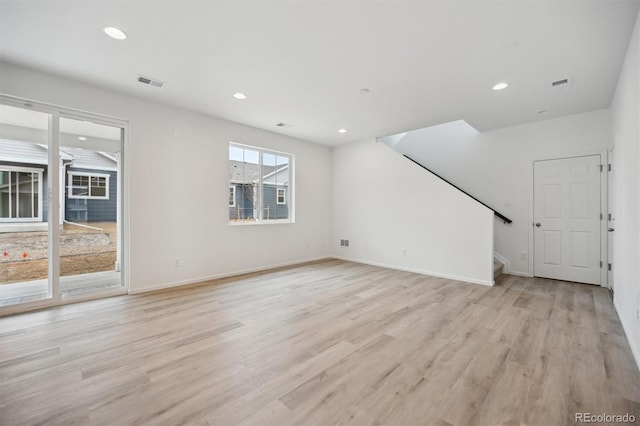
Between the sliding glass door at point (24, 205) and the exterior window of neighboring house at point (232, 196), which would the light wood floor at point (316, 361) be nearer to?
the sliding glass door at point (24, 205)

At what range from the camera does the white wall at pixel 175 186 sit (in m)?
3.60

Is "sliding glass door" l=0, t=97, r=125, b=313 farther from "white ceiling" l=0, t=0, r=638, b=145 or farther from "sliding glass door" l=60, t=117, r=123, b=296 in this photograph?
"white ceiling" l=0, t=0, r=638, b=145

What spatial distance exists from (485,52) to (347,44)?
54.1 inches

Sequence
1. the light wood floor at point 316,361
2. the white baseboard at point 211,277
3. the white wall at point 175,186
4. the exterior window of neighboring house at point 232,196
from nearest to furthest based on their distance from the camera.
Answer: the light wood floor at point 316,361 → the white wall at point 175,186 → the white baseboard at point 211,277 → the exterior window of neighboring house at point 232,196

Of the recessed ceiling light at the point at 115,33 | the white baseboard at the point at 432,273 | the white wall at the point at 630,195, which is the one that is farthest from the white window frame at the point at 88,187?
the white wall at the point at 630,195

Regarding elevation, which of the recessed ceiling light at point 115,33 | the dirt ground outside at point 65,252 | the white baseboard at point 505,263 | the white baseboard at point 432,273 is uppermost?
the recessed ceiling light at point 115,33

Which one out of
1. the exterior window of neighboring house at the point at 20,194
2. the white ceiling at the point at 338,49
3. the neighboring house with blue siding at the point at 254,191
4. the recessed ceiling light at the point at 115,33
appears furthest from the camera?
the neighboring house with blue siding at the point at 254,191

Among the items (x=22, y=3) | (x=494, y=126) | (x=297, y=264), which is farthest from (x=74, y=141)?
(x=494, y=126)

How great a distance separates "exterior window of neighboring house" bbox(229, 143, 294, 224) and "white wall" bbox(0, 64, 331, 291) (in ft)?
0.68

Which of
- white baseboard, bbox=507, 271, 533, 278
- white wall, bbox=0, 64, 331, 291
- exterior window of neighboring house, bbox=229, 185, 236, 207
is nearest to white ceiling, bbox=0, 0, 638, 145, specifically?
white wall, bbox=0, 64, 331, 291

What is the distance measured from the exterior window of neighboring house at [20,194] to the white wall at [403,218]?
518 cm

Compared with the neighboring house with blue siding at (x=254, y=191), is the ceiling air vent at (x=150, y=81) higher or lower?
higher

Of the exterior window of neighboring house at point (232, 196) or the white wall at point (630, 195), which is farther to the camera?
the exterior window of neighboring house at point (232, 196)

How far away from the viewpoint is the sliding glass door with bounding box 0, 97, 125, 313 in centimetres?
327
